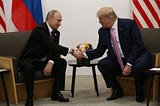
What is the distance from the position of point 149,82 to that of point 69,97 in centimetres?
109

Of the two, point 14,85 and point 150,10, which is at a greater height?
point 150,10

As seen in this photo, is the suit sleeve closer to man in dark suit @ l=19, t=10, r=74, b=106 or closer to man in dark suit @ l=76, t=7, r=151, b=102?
man in dark suit @ l=19, t=10, r=74, b=106

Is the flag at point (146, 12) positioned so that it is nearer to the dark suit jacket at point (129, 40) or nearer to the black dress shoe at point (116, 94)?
the dark suit jacket at point (129, 40)

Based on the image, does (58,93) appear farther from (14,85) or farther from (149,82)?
(149,82)

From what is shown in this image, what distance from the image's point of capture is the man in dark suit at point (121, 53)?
4410 mm

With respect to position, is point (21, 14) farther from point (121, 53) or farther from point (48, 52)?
point (121, 53)

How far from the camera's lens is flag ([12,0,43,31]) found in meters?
5.72

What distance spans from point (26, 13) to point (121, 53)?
193 cm

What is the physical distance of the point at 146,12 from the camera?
5.81 m

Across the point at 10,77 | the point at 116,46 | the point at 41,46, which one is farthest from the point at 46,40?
the point at 116,46

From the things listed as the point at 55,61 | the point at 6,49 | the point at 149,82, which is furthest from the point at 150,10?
the point at 6,49

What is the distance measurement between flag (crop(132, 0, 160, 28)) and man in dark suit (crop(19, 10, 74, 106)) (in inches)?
64.0

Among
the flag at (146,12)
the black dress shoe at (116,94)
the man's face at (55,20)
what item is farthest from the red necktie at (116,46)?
the flag at (146,12)

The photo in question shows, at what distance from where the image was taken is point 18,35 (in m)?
4.92
